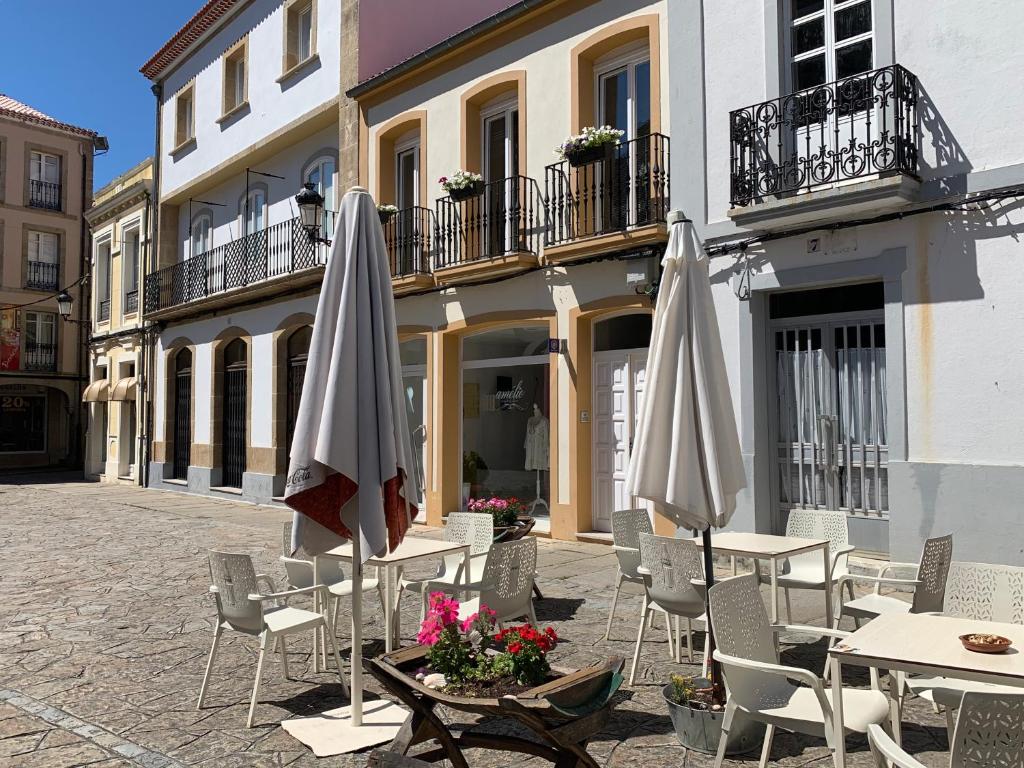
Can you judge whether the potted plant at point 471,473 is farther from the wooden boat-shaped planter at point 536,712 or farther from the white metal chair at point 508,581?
the wooden boat-shaped planter at point 536,712

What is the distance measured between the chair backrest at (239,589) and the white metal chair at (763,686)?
8.79 ft

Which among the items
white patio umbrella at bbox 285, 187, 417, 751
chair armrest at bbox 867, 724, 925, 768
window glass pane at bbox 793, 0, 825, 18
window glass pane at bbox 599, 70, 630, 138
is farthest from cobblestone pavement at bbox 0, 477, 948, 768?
window glass pane at bbox 793, 0, 825, 18

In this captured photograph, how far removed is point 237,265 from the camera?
18.4 m

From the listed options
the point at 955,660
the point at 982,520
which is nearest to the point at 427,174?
the point at 982,520

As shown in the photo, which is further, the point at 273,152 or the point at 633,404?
the point at 273,152

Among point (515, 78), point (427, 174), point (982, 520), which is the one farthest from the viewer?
point (427, 174)

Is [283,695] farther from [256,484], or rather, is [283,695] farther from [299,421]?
[256,484]

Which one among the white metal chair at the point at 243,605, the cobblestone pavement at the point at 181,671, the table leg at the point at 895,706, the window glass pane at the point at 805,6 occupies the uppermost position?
the window glass pane at the point at 805,6

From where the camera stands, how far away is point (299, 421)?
14.3 ft

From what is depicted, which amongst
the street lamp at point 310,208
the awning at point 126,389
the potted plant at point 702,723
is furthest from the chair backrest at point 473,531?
the awning at point 126,389

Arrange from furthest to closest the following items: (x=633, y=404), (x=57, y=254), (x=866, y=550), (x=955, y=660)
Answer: (x=57, y=254) < (x=633, y=404) < (x=866, y=550) < (x=955, y=660)

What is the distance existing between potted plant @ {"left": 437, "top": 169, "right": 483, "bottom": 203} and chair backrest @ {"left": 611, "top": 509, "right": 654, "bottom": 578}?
7.03 meters

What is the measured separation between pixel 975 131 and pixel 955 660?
591cm

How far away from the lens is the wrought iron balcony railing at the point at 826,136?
774 centimetres
